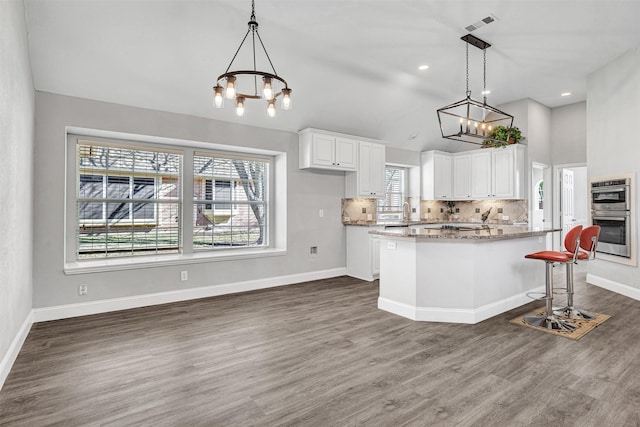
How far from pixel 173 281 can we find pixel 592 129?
6.38 meters

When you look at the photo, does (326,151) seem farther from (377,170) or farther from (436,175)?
(436,175)

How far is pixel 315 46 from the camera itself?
4000 millimetres

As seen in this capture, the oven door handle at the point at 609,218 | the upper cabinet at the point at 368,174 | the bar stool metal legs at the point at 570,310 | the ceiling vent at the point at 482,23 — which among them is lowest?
the bar stool metal legs at the point at 570,310

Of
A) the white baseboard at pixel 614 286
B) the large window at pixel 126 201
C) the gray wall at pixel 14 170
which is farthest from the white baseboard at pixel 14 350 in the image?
the white baseboard at pixel 614 286

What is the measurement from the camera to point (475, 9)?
3.57 metres

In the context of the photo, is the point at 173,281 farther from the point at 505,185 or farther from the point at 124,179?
the point at 505,185

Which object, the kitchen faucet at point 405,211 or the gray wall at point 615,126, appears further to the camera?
the kitchen faucet at point 405,211

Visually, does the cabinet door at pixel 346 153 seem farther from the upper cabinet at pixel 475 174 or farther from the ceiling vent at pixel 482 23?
the ceiling vent at pixel 482 23

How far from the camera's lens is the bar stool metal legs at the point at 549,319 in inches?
135

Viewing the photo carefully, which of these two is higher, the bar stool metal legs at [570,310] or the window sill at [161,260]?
the window sill at [161,260]

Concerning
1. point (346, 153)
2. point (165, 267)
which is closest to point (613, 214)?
point (346, 153)

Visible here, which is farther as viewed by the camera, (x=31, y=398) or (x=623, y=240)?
(x=623, y=240)

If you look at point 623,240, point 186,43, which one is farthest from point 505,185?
point 186,43

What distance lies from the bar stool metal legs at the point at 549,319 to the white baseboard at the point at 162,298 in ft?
10.3
